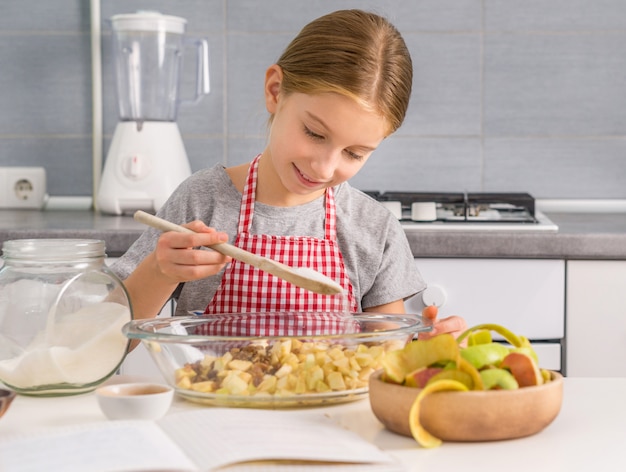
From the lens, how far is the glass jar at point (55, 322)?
0.94 metres

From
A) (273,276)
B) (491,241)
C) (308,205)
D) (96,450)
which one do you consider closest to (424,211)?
(491,241)

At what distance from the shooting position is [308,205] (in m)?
1.50

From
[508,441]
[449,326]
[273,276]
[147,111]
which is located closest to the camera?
[508,441]

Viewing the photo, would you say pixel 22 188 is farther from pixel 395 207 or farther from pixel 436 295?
pixel 436 295

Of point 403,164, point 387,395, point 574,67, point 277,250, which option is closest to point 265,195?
point 277,250

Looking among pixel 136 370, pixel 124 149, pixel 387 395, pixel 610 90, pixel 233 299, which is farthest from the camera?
pixel 610 90

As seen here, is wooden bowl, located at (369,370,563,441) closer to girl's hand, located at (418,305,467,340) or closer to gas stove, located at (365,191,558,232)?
girl's hand, located at (418,305,467,340)

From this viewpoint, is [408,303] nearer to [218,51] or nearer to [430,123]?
[430,123]

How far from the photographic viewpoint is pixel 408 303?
1866 mm

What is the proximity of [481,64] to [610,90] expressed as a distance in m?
0.34

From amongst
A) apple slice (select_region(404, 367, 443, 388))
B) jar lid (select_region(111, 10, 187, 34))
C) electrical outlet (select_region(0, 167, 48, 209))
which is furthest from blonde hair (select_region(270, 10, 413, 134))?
electrical outlet (select_region(0, 167, 48, 209))

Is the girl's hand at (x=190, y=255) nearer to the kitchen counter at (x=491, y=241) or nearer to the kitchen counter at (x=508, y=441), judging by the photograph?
the kitchen counter at (x=508, y=441)

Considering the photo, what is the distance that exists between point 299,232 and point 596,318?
0.70 metres

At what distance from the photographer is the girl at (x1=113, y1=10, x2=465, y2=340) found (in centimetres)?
123
